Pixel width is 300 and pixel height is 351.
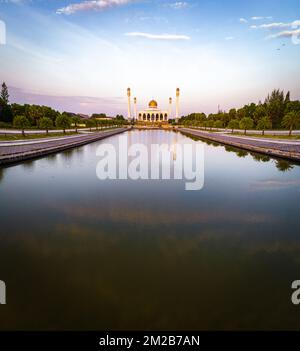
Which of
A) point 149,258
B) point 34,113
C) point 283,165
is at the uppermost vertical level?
point 34,113

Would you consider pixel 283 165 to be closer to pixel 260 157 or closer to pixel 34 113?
pixel 260 157

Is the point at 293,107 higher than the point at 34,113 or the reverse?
higher

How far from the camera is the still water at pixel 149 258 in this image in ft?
11.3

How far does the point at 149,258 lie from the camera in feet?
15.5

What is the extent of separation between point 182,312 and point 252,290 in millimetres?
1233

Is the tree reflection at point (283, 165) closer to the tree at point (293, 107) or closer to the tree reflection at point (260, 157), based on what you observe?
the tree reflection at point (260, 157)

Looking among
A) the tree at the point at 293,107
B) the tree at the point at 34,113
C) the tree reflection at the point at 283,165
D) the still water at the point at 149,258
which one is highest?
the tree at the point at 293,107

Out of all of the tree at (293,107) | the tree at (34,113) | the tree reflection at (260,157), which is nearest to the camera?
the tree reflection at (260,157)

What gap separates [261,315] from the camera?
11.3 ft

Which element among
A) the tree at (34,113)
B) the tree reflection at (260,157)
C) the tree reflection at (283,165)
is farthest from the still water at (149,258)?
the tree at (34,113)

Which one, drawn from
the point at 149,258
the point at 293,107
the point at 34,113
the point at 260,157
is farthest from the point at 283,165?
the point at 293,107

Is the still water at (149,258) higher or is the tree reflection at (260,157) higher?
the tree reflection at (260,157)
